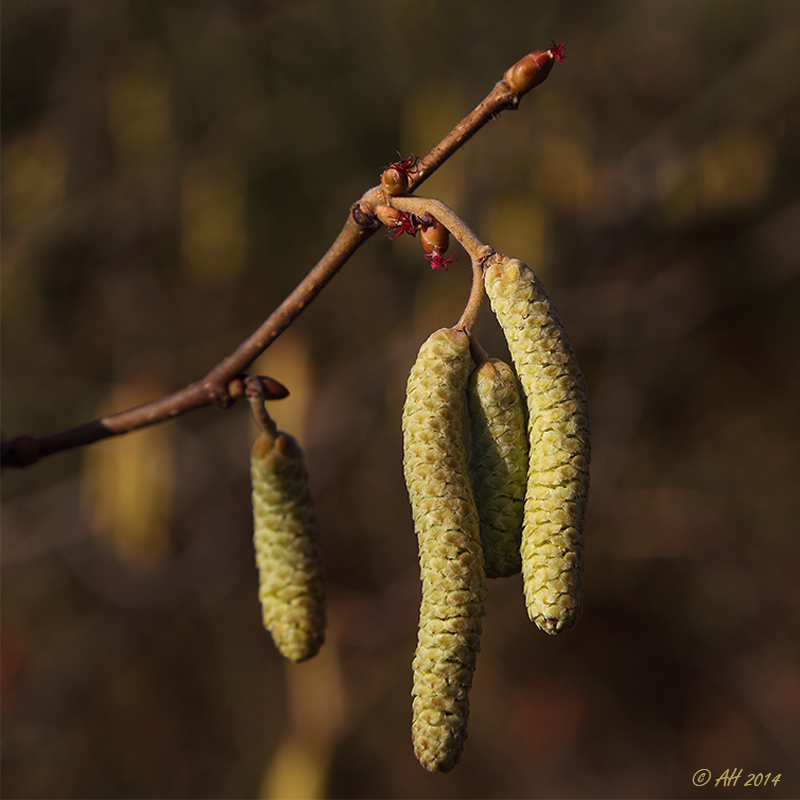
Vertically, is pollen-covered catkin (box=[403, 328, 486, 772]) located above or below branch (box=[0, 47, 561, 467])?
below

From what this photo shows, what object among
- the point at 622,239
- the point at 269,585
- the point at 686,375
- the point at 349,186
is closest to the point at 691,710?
the point at 686,375

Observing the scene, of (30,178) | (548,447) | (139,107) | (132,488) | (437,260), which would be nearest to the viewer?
(548,447)

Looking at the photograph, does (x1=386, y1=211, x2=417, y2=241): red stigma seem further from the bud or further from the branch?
the bud

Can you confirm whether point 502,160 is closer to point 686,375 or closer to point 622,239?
point 622,239

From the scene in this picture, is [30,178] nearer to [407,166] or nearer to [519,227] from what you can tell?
[519,227]

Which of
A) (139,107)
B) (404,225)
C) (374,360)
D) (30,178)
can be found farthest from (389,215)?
(139,107)

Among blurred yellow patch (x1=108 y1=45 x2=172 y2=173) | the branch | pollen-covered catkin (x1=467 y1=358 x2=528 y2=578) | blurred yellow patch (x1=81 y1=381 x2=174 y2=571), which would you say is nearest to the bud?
the branch
